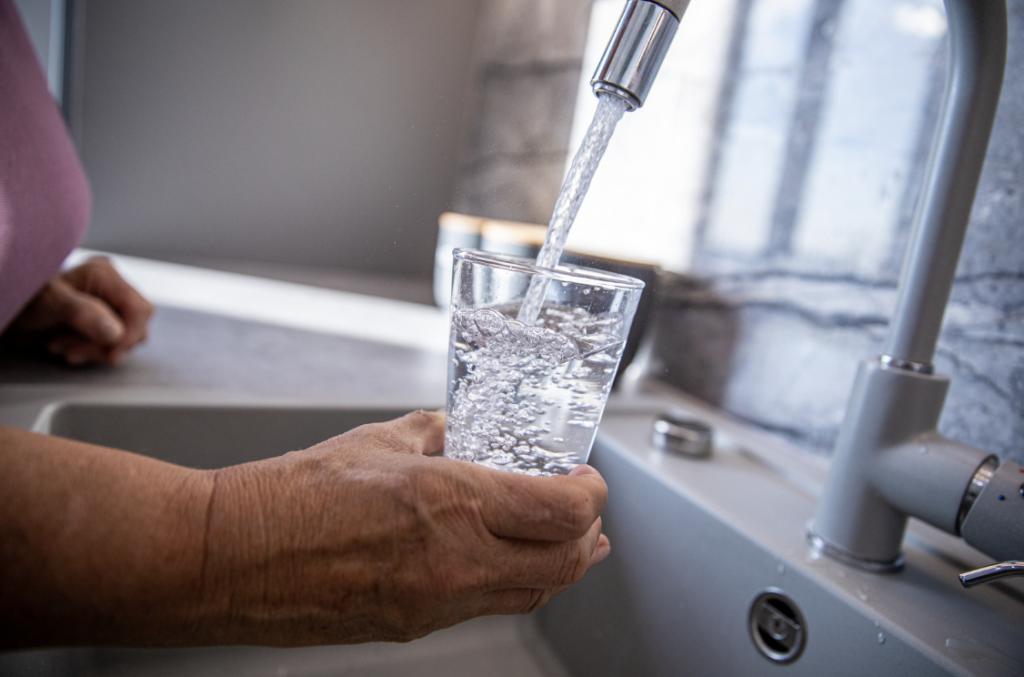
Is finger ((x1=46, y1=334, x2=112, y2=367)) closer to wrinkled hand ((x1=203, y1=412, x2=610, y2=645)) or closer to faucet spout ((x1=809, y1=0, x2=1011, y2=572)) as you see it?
wrinkled hand ((x1=203, y1=412, x2=610, y2=645))

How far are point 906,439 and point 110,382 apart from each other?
721 mm

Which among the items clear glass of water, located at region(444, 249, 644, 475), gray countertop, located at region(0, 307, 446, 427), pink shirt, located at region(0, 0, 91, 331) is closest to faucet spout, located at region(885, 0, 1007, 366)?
clear glass of water, located at region(444, 249, 644, 475)

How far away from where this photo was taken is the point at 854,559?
0.53m

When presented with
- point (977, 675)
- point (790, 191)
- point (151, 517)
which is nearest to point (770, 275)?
point (790, 191)

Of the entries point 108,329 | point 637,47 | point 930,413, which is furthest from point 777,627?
point 108,329

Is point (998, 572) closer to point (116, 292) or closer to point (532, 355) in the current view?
point (532, 355)

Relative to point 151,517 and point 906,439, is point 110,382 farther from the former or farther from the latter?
point 906,439

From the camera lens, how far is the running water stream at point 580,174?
371mm

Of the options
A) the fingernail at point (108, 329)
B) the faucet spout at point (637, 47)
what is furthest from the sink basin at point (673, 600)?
the faucet spout at point (637, 47)

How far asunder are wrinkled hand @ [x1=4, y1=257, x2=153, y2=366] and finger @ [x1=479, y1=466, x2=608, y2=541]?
1.85ft

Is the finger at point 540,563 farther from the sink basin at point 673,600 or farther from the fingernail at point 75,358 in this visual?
the fingernail at point 75,358

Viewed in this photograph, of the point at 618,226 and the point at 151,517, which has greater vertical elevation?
the point at 618,226

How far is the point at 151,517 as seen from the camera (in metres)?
0.28

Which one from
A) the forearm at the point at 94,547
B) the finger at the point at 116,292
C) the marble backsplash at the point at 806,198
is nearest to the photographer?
the forearm at the point at 94,547
